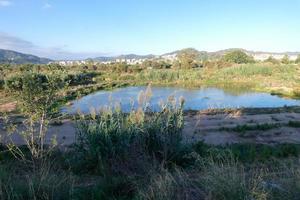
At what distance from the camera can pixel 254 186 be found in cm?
381

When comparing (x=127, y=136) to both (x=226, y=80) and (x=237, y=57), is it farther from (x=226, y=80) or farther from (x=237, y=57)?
(x=237, y=57)

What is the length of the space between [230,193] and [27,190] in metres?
2.30

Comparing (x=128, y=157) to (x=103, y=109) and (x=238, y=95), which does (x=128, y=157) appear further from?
(x=238, y=95)

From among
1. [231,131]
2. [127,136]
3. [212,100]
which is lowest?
[212,100]

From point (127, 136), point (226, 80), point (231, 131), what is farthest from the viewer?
point (226, 80)

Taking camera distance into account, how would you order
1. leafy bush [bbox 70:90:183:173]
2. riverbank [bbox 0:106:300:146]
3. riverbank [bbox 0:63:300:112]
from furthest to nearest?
riverbank [bbox 0:63:300:112], riverbank [bbox 0:106:300:146], leafy bush [bbox 70:90:183:173]

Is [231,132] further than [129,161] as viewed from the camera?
Yes

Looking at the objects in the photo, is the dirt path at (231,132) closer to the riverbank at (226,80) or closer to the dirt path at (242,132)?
the dirt path at (242,132)

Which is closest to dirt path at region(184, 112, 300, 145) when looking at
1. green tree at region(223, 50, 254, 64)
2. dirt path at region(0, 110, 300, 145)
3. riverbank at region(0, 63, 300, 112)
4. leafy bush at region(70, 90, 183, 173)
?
dirt path at region(0, 110, 300, 145)

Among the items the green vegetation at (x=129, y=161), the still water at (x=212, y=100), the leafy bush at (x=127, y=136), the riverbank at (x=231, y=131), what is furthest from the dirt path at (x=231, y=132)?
the still water at (x=212, y=100)

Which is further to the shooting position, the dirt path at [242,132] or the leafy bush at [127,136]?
the dirt path at [242,132]

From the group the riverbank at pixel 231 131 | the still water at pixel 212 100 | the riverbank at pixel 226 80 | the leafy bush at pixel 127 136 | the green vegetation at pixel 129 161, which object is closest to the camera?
the green vegetation at pixel 129 161

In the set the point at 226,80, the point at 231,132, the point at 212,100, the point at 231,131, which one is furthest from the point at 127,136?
the point at 226,80

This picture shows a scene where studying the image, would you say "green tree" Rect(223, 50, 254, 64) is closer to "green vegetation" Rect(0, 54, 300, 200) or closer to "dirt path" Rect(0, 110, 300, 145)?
"dirt path" Rect(0, 110, 300, 145)
